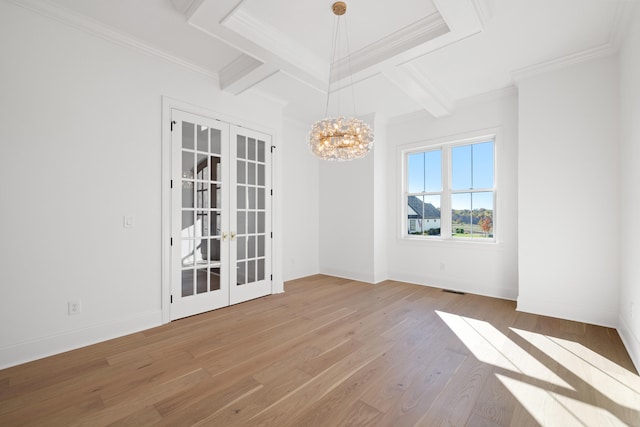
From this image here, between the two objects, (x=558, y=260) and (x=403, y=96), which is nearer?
(x=558, y=260)

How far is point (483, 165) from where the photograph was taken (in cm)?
449

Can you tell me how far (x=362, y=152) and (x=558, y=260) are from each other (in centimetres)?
277

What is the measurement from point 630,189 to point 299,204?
442cm

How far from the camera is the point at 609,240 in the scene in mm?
3117

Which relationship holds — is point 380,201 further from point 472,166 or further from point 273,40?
point 273,40

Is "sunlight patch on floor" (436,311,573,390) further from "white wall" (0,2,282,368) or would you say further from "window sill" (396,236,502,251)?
"white wall" (0,2,282,368)

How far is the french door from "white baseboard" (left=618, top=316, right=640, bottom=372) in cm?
401

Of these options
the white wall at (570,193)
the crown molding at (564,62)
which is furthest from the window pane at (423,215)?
the crown molding at (564,62)

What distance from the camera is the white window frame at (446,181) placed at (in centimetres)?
432

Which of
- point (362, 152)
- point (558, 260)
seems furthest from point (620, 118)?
point (362, 152)

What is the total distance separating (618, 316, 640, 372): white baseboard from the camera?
2298 millimetres

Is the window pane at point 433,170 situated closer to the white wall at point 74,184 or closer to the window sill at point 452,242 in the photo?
the window sill at point 452,242

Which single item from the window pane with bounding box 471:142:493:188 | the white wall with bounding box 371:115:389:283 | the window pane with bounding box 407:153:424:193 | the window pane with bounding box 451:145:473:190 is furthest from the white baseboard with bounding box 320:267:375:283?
the window pane with bounding box 471:142:493:188

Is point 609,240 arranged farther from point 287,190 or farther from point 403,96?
point 287,190
